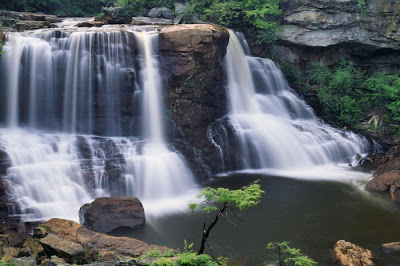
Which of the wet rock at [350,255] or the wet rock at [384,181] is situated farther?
the wet rock at [384,181]

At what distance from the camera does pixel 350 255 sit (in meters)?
9.96

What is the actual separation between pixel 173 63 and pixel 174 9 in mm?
8525

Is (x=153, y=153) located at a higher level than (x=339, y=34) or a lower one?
lower

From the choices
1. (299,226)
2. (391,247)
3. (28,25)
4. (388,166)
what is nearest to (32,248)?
(299,226)

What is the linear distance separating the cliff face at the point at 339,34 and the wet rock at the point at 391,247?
13.7 m

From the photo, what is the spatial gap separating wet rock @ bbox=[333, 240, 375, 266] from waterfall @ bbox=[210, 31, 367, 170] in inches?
297

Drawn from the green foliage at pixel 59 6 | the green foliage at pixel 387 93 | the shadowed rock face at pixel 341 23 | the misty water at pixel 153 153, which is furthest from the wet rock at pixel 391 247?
the green foliage at pixel 59 6

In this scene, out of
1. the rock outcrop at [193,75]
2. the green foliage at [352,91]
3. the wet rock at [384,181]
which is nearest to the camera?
the wet rock at [384,181]

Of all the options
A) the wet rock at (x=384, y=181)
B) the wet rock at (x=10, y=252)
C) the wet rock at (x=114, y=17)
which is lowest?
the wet rock at (x=384, y=181)

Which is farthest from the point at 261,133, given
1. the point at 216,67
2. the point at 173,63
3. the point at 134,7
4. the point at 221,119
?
the point at 134,7

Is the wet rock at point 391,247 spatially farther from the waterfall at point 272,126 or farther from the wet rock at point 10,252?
the wet rock at point 10,252

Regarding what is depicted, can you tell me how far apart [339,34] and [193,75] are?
31.2ft

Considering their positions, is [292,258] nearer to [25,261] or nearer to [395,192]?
[25,261]

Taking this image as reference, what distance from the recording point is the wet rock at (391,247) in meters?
10.4
